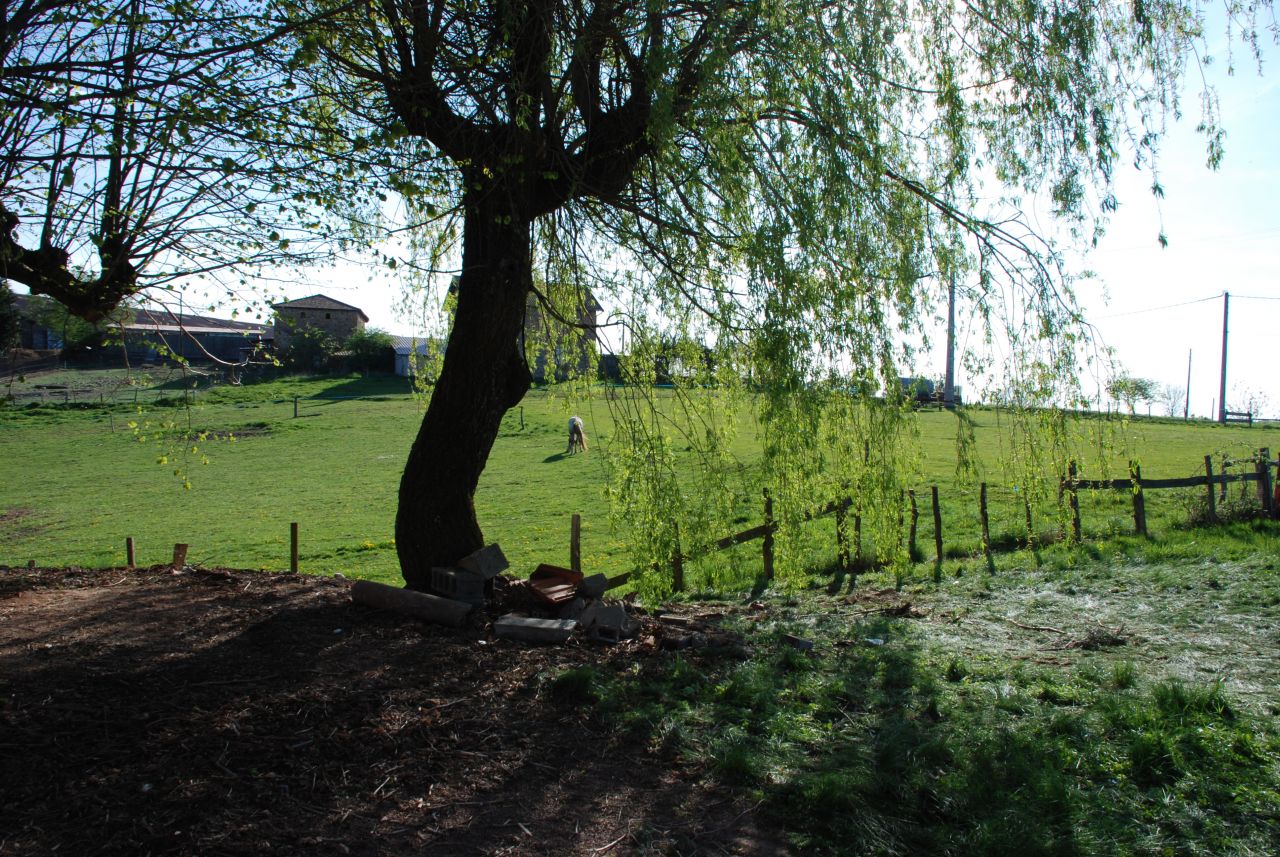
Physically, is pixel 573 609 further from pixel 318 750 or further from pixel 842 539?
pixel 842 539

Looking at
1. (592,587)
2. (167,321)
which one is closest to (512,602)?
(592,587)

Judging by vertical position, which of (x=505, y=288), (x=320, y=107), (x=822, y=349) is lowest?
(x=822, y=349)

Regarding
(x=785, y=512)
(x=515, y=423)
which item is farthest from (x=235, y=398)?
(x=785, y=512)

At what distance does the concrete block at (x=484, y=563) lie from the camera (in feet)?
26.1

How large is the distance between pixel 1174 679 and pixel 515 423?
3065 centimetres

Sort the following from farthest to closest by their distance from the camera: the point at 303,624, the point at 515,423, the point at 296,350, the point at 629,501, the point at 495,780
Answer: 1. the point at 296,350
2. the point at 515,423
3. the point at 629,501
4. the point at 303,624
5. the point at 495,780

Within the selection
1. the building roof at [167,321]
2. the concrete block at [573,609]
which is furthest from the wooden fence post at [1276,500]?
the building roof at [167,321]

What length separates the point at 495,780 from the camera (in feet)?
16.3

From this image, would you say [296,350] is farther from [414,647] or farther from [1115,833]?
[1115,833]

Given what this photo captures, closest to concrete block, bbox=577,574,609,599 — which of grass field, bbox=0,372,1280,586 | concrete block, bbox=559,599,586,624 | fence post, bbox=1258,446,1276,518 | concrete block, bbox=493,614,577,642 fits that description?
concrete block, bbox=559,599,586,624

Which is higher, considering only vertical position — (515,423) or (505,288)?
(505,288)

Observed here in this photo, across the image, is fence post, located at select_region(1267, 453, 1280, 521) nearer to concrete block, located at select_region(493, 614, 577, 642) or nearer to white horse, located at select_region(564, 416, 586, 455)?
concrete block, located at select_region(493, 614, 577, 642)

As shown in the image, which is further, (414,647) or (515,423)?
(515,423)

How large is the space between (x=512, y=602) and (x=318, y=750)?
10.6 feet
